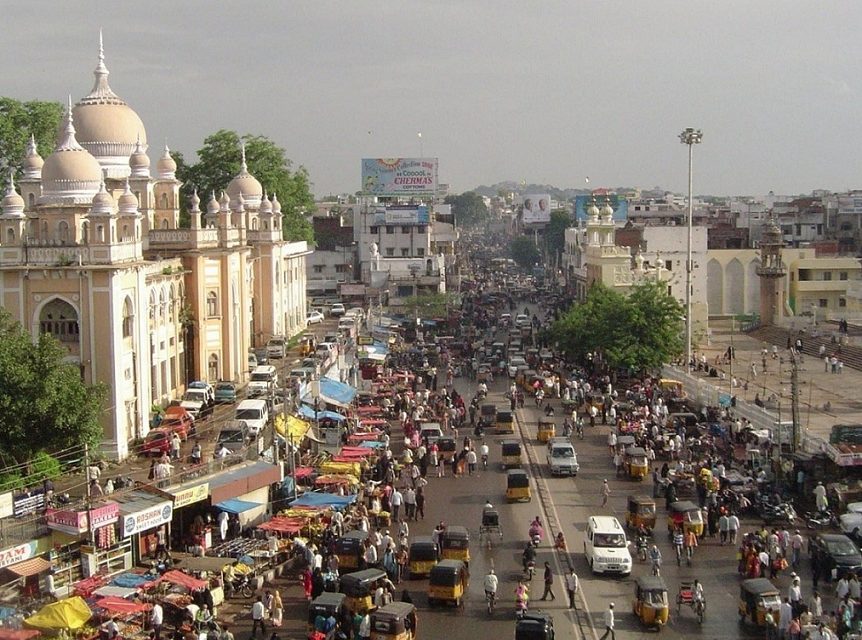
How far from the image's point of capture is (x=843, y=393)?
47188 mm

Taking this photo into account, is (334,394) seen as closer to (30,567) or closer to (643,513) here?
(643,513)

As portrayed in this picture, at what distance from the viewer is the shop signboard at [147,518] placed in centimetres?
2484

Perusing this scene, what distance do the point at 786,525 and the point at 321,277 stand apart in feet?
228

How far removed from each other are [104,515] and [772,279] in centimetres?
5278

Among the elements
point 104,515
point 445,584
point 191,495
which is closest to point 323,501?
point 191,495

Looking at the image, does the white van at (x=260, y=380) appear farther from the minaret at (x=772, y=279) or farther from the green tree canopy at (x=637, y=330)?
the minaret at (x=772, y=279)

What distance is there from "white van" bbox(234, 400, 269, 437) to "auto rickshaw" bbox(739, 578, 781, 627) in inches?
707

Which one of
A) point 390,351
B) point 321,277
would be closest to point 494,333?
point 390,351

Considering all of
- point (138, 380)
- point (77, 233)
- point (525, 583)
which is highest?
point (77, 233)

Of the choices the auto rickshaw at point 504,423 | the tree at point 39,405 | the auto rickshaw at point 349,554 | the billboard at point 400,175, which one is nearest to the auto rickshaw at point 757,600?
the auto rickshaw at point 349,554

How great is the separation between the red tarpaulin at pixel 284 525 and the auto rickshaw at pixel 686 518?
339 inches

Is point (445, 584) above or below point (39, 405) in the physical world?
below

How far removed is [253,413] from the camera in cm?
3734

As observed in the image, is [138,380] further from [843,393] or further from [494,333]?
[494,333]
